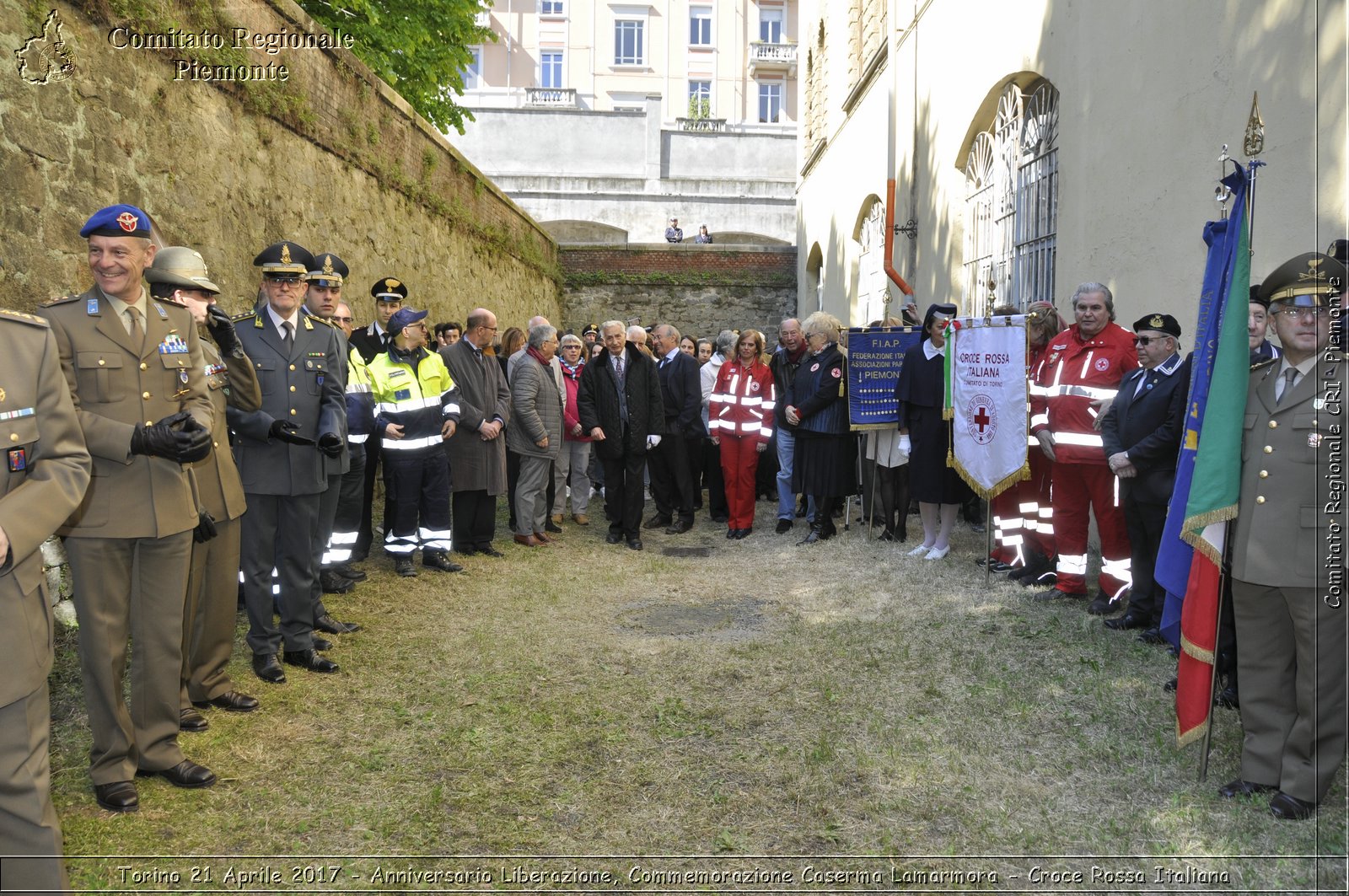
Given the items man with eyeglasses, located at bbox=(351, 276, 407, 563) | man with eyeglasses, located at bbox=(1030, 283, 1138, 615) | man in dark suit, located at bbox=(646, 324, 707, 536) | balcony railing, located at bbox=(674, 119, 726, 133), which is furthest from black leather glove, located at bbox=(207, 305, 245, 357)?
balcony railing, located at bbox=(674, 119, 726, 133)

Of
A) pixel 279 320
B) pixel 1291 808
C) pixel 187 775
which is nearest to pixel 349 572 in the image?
pixel 279 320

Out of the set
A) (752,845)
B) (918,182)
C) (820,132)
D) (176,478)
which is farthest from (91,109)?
(820,132)

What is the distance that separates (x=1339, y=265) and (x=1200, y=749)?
6.35ft

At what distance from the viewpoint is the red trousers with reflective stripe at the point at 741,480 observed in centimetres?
930

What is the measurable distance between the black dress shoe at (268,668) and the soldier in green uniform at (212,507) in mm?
218

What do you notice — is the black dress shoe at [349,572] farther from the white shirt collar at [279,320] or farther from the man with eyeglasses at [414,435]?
the white shirt collar at [279,320]

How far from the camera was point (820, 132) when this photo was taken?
1920 cm

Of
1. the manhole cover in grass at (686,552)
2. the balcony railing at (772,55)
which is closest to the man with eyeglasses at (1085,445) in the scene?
the manhole cover in grass at (686,552)

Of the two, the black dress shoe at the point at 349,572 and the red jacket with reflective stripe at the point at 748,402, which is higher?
the red jacket with reflective stripe at the point at 748,402

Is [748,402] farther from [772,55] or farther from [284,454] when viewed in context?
[772,55]

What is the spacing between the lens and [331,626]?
5586 millimetres

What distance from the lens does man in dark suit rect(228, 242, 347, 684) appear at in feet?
15.3

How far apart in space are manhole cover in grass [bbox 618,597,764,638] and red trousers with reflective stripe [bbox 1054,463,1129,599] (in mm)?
2098

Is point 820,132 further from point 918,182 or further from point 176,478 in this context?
point 176,478
